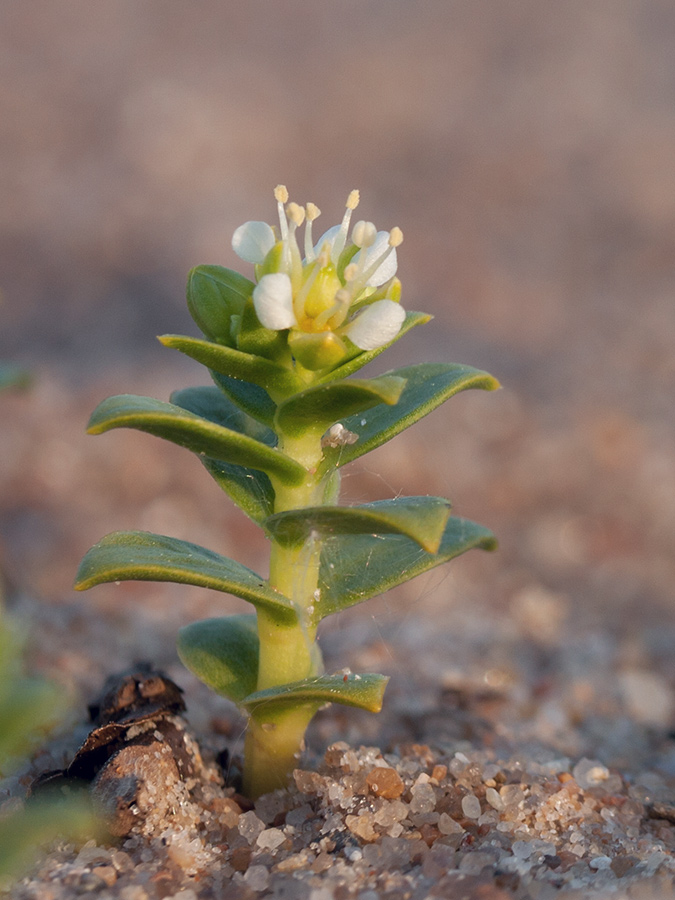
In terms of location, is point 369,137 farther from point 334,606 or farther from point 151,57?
point 334,606

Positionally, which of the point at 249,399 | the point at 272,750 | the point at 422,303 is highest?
the point at 422,303

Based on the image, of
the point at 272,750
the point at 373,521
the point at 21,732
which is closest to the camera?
the point at 21,732

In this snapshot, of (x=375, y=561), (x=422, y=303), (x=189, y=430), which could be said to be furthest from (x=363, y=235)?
(x=422, y=303)

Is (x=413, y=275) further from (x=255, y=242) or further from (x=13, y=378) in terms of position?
(x=255, y=242)

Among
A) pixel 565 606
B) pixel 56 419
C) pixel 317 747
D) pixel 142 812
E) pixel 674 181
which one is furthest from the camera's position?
pixel 674 181

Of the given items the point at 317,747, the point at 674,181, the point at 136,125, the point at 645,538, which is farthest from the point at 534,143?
the point at 317,747

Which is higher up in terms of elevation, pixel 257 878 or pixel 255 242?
pixel 255 242

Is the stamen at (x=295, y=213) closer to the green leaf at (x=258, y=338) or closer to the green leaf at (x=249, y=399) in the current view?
the green leaf at (x=258, y=338)
